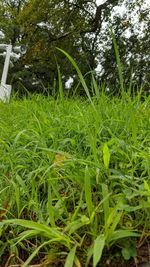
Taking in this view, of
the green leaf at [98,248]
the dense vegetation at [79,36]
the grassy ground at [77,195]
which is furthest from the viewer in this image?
the dense vegetation at [79,36]

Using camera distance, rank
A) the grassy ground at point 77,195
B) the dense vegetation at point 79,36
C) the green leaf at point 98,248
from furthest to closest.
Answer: the dense vegetation at point 79,36
the grassy ground at point 77,195
the green leaf at point 98,248

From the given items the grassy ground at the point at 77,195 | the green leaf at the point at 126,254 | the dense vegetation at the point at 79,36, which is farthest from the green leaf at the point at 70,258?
the dense vegetation at the point at 79,36

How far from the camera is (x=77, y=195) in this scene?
1.23 meters

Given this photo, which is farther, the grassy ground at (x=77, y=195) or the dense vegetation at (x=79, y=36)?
the dense vegetation at (x=79, y=36)

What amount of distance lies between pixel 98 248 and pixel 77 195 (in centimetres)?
32

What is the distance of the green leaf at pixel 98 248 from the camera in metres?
0.89

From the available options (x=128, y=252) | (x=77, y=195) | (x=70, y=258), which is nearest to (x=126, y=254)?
(x=128, y=252)

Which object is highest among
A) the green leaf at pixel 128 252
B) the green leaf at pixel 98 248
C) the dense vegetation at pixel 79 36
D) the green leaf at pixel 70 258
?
the dense vegetation at pixel 79 36

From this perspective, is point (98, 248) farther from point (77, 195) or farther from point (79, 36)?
point (79, 36)

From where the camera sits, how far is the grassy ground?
99 centimetres

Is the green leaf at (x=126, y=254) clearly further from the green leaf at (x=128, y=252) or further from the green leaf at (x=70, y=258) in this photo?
the green leaf at (x=70, y=258)

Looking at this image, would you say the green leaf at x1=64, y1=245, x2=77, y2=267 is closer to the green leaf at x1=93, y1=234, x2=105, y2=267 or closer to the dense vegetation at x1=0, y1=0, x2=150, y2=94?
the green leaf at x1=93, y1=234, x2=105, y2=267

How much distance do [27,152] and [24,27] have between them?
15292mm

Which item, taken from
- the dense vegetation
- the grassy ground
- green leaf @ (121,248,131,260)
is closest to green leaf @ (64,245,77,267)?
the grassy ground
